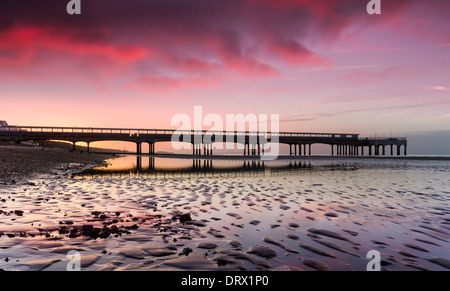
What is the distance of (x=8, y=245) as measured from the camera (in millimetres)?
6098

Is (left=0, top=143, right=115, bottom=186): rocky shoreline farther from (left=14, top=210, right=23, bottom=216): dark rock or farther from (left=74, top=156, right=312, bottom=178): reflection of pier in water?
(left=14, top=210, right=23, bottom=216): dark rock

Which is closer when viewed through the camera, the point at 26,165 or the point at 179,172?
the point at 26,165

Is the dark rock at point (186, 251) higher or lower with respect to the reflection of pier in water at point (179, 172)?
higher

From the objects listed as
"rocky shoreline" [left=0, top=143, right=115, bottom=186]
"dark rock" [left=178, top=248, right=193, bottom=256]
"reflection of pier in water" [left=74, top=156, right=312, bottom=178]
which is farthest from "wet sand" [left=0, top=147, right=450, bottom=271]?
"reflection of pier in water" [left=74, top=156, right=312, bottom=178]

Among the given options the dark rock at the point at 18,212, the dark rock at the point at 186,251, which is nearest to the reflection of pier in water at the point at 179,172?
the dark rock at the point at 18,212

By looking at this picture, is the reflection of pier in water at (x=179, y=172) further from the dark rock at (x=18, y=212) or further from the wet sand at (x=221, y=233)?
the dark rock at (x=18, y=212)

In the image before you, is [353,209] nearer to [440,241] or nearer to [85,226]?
[440,241]

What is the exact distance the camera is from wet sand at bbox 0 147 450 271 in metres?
5.41

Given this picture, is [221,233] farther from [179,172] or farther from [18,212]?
[179,172]

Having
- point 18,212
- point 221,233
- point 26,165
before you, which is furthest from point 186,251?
point 26,165

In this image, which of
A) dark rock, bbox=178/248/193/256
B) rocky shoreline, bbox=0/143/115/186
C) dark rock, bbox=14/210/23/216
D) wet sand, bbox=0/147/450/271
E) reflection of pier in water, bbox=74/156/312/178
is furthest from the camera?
reflection of pier in water, bbox=74/156/312/178

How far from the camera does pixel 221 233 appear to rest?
7.39 meters

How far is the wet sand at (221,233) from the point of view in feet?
17.7
